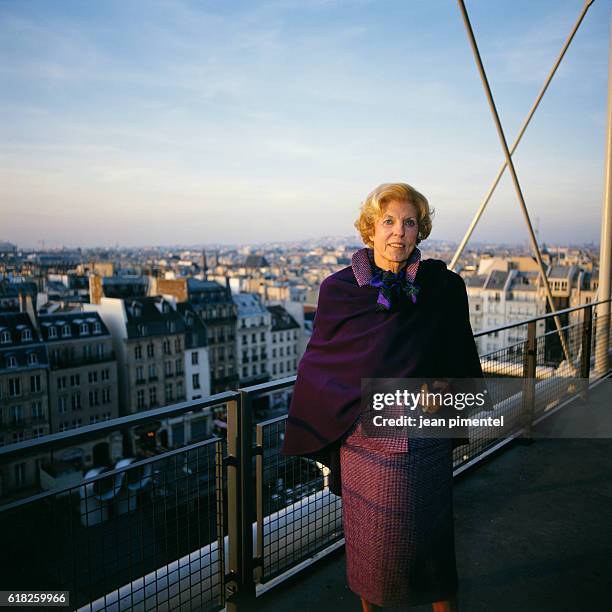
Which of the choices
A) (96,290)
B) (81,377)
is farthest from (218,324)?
(81,377)

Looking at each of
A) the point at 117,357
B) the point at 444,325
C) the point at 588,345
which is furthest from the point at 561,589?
the point at 117,357

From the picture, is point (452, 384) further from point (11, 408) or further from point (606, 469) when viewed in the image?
point (11, 408)

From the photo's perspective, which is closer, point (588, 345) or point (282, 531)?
point (282, 531)

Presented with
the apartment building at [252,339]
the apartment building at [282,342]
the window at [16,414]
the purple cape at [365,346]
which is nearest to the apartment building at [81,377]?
the window at [16,414]

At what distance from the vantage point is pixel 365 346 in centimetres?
188

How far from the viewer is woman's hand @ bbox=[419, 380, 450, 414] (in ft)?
5.99

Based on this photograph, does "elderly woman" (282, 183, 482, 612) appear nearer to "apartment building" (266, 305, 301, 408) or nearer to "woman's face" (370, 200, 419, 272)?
"woman's face" (370, 200, 419, 272)

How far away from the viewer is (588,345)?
17.8 feet

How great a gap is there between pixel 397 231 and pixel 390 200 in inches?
4.3

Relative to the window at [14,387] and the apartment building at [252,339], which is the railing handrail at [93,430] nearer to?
the window at [14,387]

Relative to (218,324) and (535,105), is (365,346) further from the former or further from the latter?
(218,324)

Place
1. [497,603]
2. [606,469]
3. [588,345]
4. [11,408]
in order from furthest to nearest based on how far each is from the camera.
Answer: [11,408] < [588,345] < [606,469] < [497,603]

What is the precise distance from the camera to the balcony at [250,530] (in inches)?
78.7

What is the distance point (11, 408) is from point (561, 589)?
3388 centimetres
